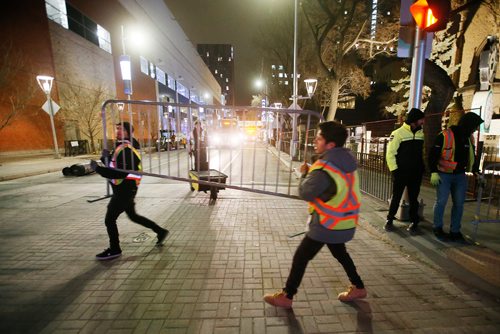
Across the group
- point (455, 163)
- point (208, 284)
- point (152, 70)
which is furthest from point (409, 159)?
point (152, 70)

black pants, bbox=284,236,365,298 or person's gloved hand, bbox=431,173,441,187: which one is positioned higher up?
person's gloved hand, bbox=431,173,441,187

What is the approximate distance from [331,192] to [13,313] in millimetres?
3483

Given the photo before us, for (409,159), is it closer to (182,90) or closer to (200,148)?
(200,148)

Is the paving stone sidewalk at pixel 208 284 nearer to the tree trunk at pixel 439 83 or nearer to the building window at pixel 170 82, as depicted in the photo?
the tree trunk at pixel 439 83

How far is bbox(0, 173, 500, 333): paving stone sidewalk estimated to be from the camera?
8.80 feet

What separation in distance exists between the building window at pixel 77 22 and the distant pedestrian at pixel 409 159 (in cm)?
2674

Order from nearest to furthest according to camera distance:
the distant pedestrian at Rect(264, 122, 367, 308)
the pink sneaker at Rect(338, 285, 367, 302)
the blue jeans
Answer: the distant pedestrian at Rect(264, 122, 367, 308) < the pink sneaker at Rect(338, 285, 367, 302) < the blue jeans

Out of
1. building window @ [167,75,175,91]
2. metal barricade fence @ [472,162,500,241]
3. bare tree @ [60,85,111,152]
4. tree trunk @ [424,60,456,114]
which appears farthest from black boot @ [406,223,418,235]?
building window @ [167,75,175,91]

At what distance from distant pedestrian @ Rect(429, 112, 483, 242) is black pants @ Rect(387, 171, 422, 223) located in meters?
0.33

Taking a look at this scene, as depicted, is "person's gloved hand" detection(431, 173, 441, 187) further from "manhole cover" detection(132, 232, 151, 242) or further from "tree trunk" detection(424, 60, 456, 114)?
"tree trunk" detection(424, 60, 456, 114)

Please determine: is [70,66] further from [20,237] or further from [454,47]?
[454,47]

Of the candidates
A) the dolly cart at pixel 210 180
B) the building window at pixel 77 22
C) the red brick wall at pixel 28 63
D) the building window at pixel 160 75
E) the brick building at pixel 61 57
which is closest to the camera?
the dolly cart at pixel 210 180

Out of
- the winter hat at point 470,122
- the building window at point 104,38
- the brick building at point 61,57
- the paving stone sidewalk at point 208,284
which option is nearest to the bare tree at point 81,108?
the brick building at point 61,57

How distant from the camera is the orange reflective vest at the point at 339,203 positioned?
95.8 inches
